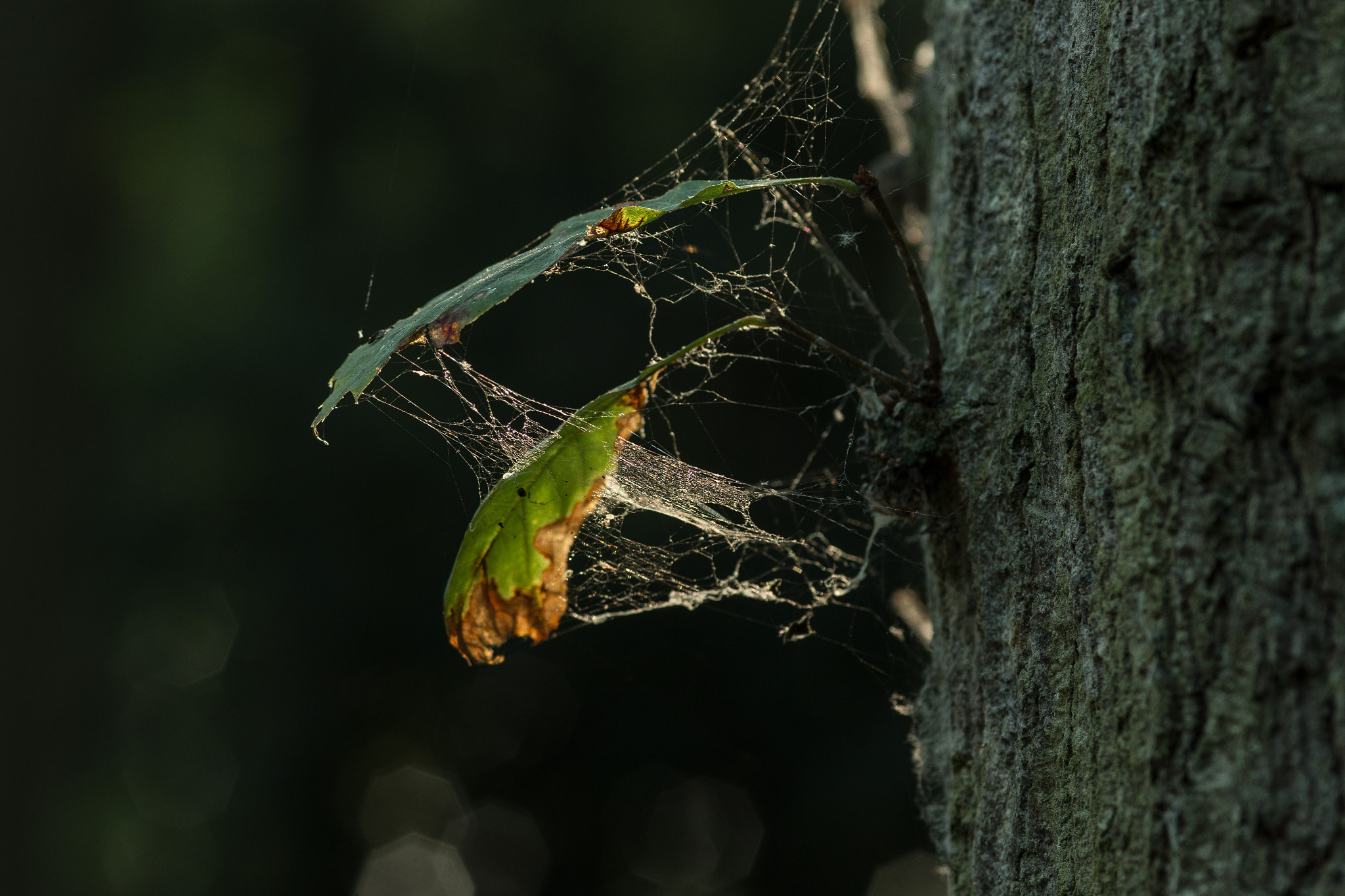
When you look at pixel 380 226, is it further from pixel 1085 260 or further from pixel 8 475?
pixel 1085 260

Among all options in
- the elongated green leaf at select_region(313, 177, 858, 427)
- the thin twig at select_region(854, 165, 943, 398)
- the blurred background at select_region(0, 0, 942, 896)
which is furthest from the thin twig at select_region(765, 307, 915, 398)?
the blurred background at select_region(0, 0, 942, 896)

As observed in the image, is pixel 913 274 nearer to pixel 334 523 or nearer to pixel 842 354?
pixel 842 354

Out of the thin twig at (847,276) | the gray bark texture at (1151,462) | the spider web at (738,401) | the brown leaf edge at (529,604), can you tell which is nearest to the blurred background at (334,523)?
the spider web at (738,401)

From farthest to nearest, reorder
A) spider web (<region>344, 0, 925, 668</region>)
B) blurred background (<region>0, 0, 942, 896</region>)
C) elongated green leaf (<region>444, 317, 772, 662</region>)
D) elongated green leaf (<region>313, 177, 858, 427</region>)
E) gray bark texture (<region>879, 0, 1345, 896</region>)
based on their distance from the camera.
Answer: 1. blurred background (<region>0, 0, 942, 896</region>)
2. spider web (<region>344, 0, 925, 668</region>)
3. elongated green leaf (<region>444, 317, 772, 662</region>)
4. elongated green leaf (<region>313, 177, 858, 427</region>)
5. gray bark texture (<region>879, 0, 1345, 896</region>)

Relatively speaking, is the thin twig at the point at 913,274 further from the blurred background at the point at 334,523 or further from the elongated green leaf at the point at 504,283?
the blurred background at the point at 334,523

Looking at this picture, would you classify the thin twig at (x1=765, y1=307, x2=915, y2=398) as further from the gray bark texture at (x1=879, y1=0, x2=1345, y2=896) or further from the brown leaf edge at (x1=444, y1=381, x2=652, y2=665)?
the brown leaf edge at (x1=444, y1=381, x2=652, y2=665)

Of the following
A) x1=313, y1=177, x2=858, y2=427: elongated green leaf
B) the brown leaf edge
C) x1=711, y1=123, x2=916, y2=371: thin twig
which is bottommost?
the brown leaf edge

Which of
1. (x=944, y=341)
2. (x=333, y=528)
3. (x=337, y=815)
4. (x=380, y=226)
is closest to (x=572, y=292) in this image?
(x=380, y=226)
